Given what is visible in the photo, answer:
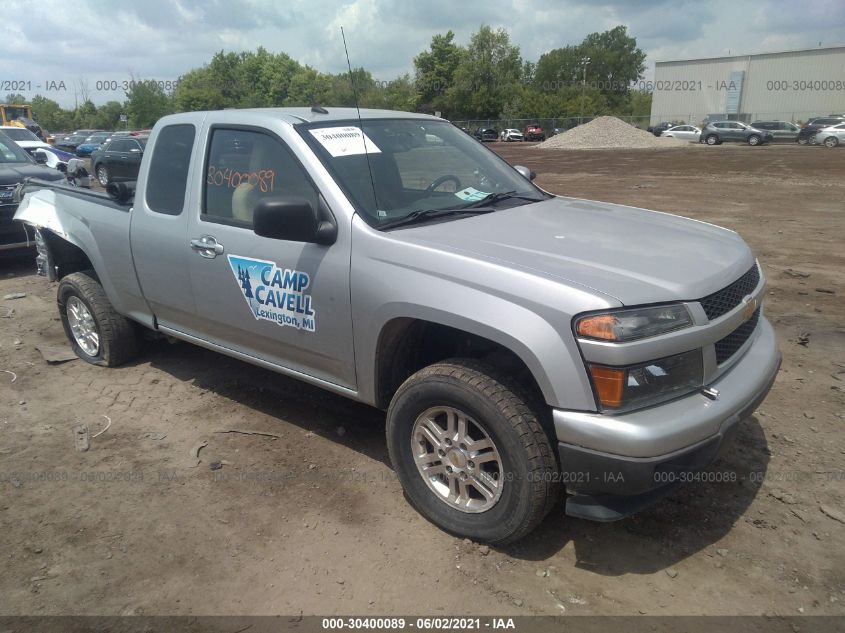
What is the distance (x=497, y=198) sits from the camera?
12.3ft

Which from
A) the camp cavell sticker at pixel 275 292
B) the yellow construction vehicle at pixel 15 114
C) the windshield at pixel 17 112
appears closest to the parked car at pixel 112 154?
the camp cavell sticker at pixel 275 292

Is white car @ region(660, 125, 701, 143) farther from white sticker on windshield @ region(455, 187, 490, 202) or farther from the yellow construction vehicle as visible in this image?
white sticker on windshield @ region(455, 187, 490, 202)

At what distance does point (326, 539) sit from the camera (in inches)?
119

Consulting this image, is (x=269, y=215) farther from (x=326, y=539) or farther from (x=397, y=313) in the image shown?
(x=326, y=539)

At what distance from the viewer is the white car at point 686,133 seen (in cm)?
4456

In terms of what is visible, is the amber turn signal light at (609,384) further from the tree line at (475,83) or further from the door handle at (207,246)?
the tree line at (475,83)

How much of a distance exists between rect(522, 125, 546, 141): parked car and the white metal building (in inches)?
691

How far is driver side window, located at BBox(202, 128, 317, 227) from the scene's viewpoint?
11.3 feet

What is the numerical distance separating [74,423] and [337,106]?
2.78 metres

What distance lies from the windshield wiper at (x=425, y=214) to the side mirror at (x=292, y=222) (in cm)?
28

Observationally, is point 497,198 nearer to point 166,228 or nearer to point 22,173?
point 166,228

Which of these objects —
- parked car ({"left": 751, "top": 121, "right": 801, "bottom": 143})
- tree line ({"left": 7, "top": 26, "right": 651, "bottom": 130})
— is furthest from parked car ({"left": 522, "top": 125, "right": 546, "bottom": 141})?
parked car ({"left": 751, "top": 121, "right": 801, "bottom": 143})

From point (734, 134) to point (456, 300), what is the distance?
142 feet

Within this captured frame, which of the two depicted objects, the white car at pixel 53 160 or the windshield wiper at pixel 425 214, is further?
the white car at pixel 53 160
